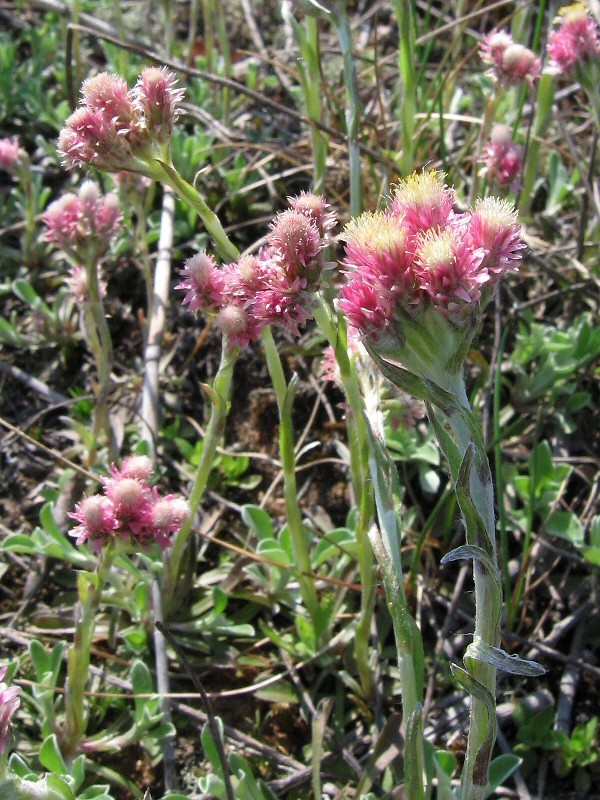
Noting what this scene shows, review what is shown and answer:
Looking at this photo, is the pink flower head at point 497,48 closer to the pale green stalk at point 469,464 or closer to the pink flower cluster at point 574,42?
the pink flower cluster at point 574,42

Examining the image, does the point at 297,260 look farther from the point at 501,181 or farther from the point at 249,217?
the point at 249,217

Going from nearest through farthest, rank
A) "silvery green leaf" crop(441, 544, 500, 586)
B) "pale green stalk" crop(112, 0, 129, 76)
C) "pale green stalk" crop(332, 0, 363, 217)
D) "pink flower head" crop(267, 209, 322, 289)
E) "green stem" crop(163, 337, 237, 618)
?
1. "silvery green leaf" crop(441, 544, 500, 586)
2. "pink flower head" crop(267, 209, 322, 289)
3. "green stem" crop(163, 337, 237, 618)
4. "pale green stalk" crop(332, 0, 363, 217)
5. "pale green stalk" crop(112, 0, 129, 76)

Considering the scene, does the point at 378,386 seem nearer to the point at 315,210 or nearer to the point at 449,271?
the point at 315,210

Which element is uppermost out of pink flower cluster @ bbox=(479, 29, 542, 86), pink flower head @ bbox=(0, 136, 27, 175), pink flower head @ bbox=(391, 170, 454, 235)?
pink flower cluster @ bbox=(479, 29, 542, 86)

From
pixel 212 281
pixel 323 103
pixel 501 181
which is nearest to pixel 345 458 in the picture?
pixel 212 281

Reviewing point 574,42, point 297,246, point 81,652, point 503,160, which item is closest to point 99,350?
point 81,652

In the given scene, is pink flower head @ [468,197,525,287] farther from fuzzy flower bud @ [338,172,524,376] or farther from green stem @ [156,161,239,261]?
green stem @ [156,161,239,261]

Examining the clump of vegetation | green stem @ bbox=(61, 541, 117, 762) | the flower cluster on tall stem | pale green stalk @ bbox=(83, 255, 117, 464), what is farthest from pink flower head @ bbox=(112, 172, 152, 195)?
green stem @ bbox=(61, 541, 117, 762)
